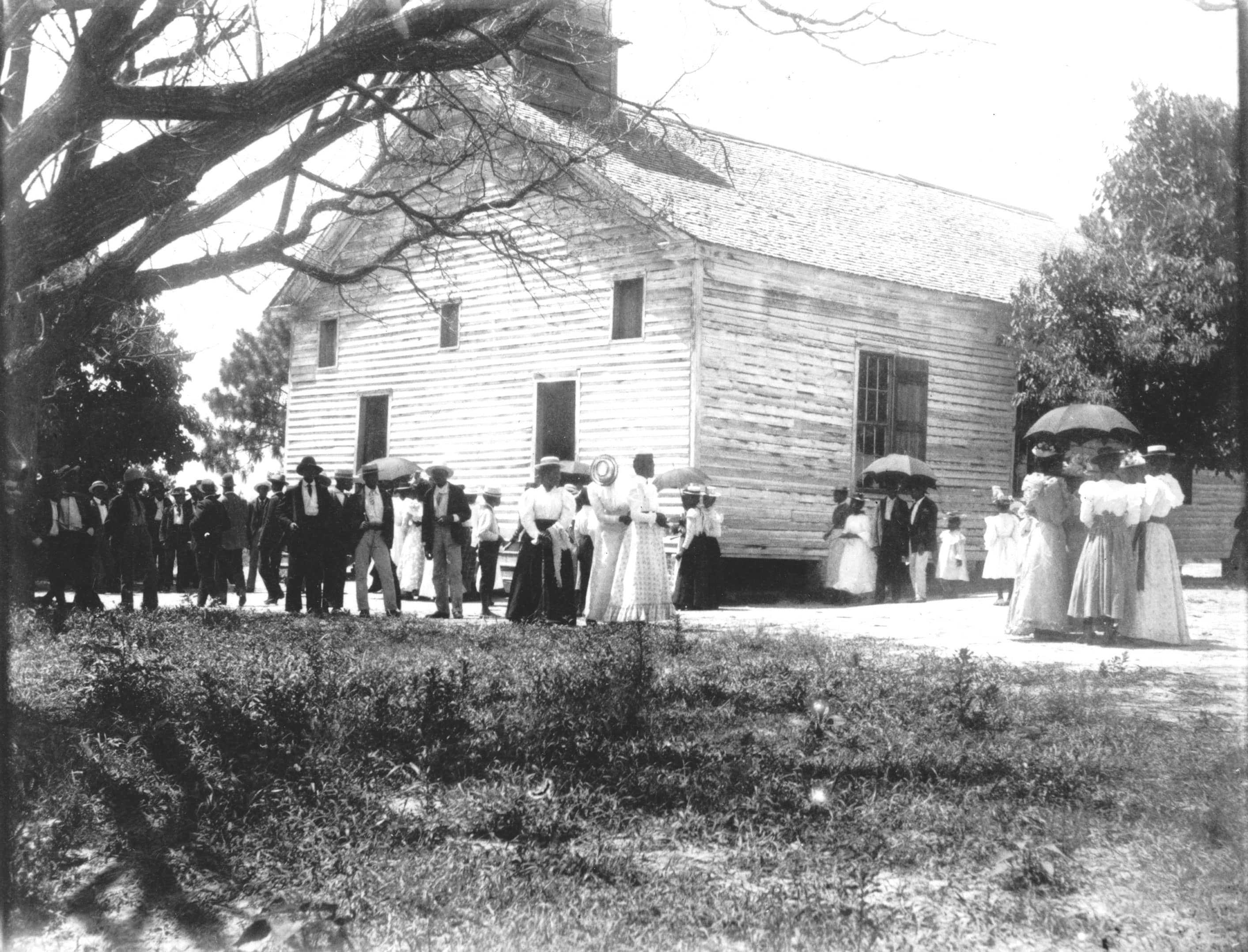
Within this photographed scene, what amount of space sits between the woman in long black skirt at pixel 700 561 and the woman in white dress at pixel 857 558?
9.01 feet

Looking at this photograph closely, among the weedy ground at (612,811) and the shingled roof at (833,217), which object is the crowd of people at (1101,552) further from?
the shingled roof at (833,217)

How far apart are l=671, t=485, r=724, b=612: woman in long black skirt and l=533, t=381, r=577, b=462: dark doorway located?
4279 mm

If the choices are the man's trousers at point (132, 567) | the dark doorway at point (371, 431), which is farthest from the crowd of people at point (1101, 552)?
the dark doorway at point (371, 431)

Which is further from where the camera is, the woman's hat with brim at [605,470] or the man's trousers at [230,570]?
the man's trousers at [230,570]

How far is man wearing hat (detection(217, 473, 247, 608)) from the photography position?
709 inches

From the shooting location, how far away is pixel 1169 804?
5.30 meters

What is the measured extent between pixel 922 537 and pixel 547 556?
756 cm

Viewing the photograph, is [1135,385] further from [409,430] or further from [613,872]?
[613,872]

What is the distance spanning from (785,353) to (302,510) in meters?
8.76

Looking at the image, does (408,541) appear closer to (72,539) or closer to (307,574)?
(307,574)

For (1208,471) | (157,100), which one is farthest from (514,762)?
(1208,471)

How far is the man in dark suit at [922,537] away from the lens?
63.4ft

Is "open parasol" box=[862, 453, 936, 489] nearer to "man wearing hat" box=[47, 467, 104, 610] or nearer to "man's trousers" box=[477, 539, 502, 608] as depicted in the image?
"man's trousers" box=[477, 539, 502, 608]

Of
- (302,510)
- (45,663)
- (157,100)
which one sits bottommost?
(45,663)
